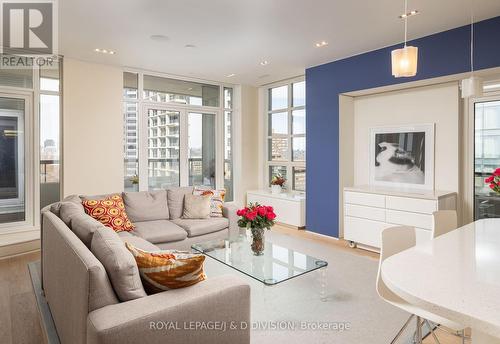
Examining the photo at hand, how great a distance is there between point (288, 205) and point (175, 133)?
8.43 ft

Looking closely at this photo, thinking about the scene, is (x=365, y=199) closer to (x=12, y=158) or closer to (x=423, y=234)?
(x=423, y=234)

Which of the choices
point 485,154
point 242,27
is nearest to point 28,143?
point 242,27

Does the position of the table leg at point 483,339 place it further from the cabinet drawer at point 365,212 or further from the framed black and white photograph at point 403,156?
the framed black and white photograph at point 403,156

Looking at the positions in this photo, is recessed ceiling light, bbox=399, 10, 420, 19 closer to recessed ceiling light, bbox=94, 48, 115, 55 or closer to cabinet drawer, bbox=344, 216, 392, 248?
cabinet drawer, bbox=344, 216, 392, 248

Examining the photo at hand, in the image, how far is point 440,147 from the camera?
14.3ft

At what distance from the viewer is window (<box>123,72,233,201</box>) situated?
5.73 metres

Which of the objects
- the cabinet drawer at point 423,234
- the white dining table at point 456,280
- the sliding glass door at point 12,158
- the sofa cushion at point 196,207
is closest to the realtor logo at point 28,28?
the sliding glass door at point 12,158

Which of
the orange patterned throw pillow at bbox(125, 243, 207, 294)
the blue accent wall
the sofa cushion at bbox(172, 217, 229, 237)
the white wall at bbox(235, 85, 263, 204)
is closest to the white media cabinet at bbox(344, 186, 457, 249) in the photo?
the blue accent wall

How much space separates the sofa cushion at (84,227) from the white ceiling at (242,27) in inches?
82.2

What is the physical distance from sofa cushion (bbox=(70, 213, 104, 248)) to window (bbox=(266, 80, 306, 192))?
4465mm

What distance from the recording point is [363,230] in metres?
4.64

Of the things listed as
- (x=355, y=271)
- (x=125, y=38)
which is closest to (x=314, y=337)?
(x=355, y=271)

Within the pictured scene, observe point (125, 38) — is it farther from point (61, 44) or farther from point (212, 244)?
point (212, 244)

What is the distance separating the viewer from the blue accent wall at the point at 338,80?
11.8 feet
